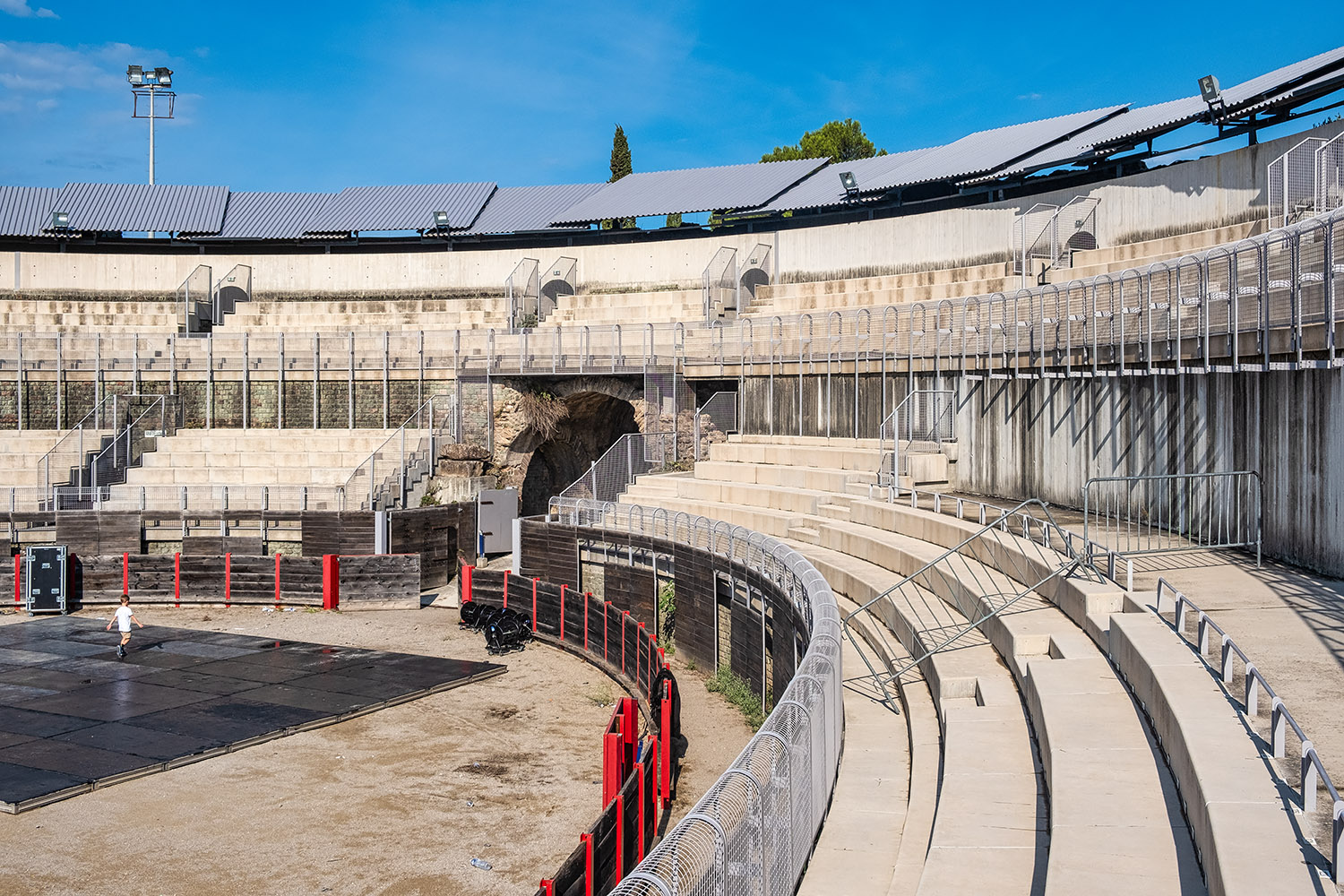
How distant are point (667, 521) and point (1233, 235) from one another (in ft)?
40.6

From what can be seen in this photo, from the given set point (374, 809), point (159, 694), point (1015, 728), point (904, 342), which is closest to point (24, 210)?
point (159, 694)

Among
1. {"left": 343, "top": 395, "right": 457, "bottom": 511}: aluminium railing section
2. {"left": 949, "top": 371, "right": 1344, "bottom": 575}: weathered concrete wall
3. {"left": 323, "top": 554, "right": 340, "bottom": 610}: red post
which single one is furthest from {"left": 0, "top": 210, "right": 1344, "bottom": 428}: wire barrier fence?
{"left": 323, "top": 554, "right": 340, "bottom": 610}: red post

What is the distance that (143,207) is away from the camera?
49.1m

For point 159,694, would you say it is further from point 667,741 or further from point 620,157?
point 620,157

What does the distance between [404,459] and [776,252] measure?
13.9 meters

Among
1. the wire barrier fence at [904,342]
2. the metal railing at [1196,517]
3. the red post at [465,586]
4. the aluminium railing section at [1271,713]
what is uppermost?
the wire barrier fence at [904,342]

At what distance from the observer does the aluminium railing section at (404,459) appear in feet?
110

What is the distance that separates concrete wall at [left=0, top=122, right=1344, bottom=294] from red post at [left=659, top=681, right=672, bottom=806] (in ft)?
53.4

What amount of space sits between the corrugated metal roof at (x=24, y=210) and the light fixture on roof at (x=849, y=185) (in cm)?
3130

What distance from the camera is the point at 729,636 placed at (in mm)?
21047

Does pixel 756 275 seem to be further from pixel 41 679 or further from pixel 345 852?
pixel 345 852

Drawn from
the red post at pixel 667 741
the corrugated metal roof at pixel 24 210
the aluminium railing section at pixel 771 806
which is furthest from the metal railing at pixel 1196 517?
the corrugated metal roof at pixel 24 210

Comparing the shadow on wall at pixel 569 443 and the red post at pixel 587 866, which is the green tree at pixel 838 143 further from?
the red post at pixel 587 866

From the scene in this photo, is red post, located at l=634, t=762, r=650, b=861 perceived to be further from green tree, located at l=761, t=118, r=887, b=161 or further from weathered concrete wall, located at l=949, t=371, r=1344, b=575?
green tree, located at l=761, t=118, r=887, b=161
